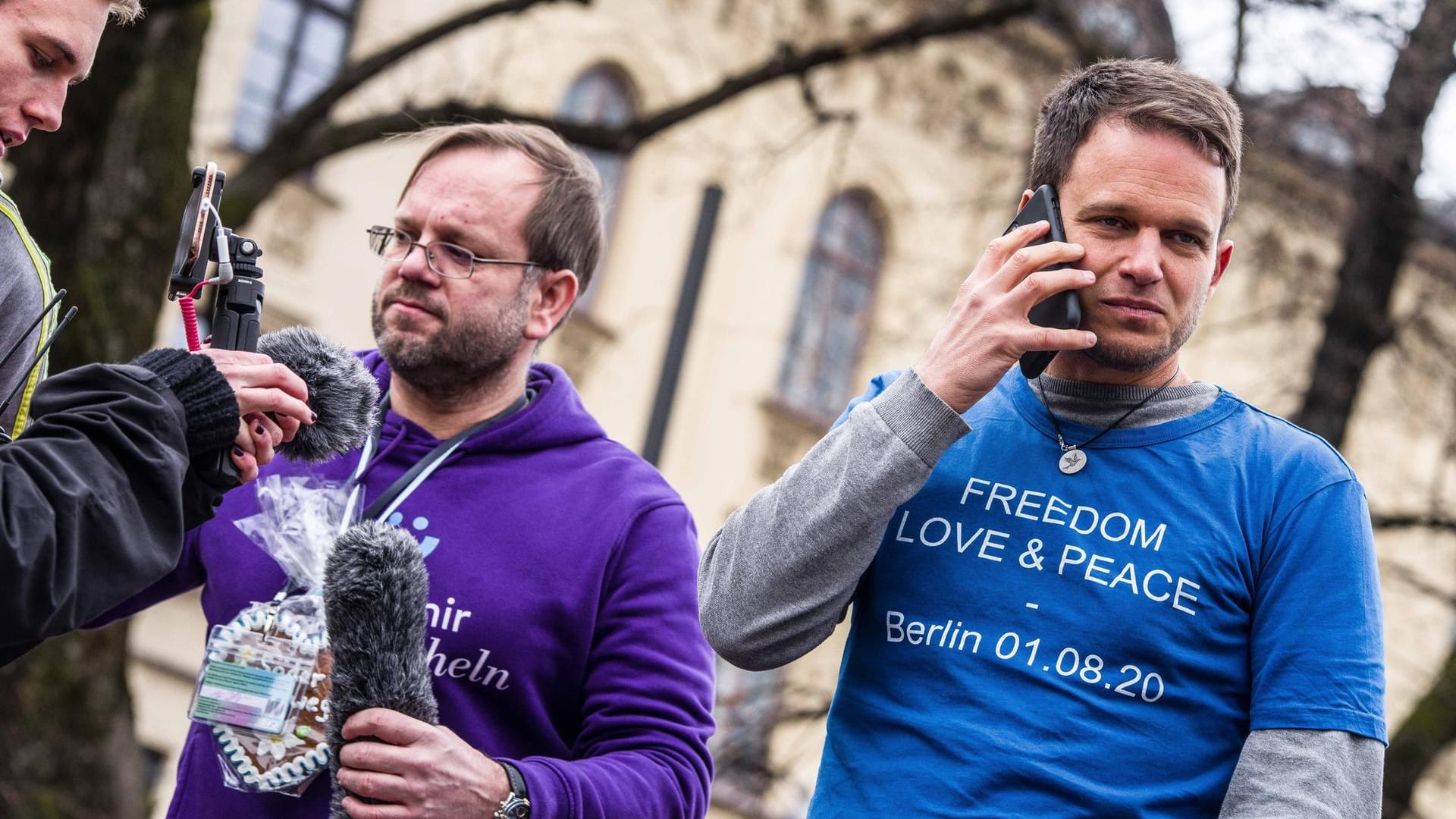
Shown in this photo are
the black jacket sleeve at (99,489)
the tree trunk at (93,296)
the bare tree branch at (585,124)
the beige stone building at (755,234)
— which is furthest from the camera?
the beige stone building at (755,234)

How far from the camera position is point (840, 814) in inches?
113

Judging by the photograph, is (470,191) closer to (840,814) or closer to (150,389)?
(150,389)

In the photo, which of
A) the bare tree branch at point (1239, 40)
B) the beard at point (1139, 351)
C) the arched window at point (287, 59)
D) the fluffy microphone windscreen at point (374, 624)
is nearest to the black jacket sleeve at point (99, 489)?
the fluffy microphone windscreen at point (374, 624)

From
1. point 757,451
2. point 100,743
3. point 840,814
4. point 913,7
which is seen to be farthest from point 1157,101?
point 757,451

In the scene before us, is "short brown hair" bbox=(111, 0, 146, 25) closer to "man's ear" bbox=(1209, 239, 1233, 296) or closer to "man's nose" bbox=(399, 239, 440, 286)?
"man's nose" bbox=(399, 239, 440, 286)

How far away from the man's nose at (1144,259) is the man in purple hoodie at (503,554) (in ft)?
3.84

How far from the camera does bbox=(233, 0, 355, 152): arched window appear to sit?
15469 mm

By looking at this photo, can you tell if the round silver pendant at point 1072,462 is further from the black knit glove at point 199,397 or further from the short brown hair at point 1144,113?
the black knit glove at point 199,397

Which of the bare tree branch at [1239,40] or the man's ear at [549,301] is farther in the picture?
the bare tree branch at [1239,40]

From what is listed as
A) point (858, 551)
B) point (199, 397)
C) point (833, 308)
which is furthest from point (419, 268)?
point (833, 308)

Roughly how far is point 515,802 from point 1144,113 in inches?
63.2

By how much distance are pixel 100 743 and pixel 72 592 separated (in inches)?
200

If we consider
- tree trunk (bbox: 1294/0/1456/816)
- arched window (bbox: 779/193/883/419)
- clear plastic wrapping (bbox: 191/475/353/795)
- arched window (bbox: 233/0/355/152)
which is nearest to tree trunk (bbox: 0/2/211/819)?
clear plastic wrapping (bbox: 191/475/353/795)

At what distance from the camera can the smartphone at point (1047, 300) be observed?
282 cm
